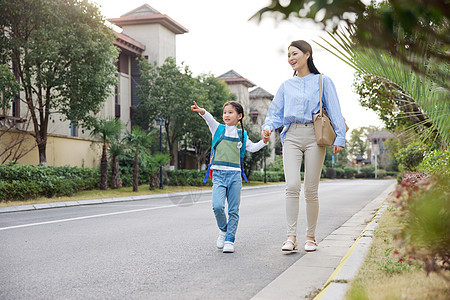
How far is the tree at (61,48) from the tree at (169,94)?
30.9 feet

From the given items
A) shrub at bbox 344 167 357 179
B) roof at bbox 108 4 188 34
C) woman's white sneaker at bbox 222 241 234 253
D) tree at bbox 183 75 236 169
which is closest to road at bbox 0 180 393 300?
woman's white sneaker at bbox 222 241 234 253

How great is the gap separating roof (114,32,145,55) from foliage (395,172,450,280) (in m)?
30.3

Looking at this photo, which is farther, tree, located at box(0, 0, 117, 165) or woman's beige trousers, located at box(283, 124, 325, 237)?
tree, located at box(0, 0, 117, 165)

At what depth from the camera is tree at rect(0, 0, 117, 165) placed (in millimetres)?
17516

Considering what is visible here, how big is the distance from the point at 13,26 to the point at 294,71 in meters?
16.1

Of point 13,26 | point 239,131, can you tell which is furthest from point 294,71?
point 13,26

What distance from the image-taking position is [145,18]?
33.9 m

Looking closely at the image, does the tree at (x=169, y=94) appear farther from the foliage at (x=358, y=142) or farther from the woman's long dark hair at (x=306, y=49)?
the foliage at (x=358, y=142)

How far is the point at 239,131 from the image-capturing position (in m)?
5.43

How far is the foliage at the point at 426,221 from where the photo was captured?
6.27 ft

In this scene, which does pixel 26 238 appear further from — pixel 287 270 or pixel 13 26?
pixel 13 26

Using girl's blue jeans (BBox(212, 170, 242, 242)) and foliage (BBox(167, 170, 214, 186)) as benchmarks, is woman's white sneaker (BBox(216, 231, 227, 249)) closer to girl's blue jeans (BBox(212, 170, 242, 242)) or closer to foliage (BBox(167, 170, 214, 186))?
girl's blue jeans (BBox(212, 170, 242, 242))

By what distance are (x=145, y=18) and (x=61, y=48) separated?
55.3 ft

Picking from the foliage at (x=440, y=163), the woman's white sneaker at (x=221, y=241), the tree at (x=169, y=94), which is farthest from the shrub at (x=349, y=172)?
the woman's white sneaker at (x=221, y=241)
